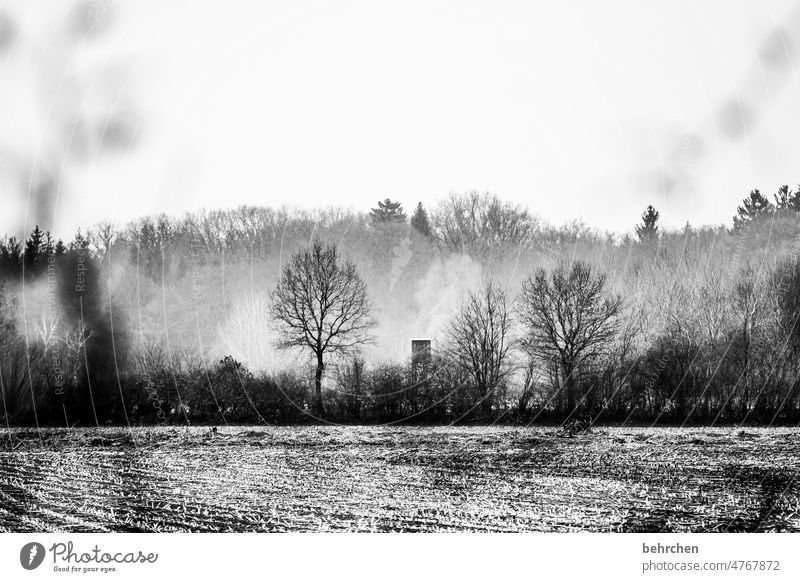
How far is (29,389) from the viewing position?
12.3 meters

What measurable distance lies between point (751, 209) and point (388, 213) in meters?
5.62

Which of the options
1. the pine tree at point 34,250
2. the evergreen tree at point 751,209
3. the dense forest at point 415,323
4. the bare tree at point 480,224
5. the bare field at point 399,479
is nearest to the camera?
the bare field at point 399,479

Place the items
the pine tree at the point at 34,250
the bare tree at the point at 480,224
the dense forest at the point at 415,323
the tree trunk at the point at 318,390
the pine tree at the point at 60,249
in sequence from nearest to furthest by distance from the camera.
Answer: the pine tree at the point at 34,250 → the pine tree at the point at 60,249 → the dense forest at the point at 415,323 → the bare tree at the point at 480,224 → the tree trunk at the point at 318,390

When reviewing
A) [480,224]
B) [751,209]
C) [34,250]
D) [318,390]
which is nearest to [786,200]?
[751,209]

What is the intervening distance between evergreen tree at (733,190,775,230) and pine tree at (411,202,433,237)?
15.6 feet

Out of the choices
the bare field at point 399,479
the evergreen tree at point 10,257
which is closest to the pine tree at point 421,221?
the bare field at point 399,479

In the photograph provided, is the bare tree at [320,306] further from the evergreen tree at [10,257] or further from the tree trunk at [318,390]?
the evergreen tree at [10,257]

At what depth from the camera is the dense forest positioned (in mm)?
12172

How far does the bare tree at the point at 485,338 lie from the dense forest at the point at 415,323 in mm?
32

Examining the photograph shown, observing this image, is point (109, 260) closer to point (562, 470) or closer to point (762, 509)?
point (562, 470)

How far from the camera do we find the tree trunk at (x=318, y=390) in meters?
12.4

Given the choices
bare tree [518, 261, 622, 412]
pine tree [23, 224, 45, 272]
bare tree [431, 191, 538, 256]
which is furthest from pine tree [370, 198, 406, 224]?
pine tree [23, 224, 45, 272]

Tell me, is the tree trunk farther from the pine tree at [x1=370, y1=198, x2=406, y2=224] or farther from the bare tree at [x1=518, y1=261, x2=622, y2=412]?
the bare tree at [x1=518, y1=261, x2=622, y2=412]

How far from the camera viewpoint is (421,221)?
12.7 meters
